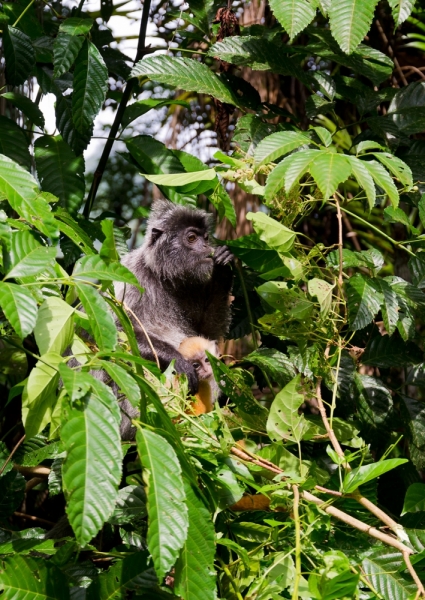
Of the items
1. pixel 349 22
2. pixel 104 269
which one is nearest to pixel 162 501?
pixel 104 269

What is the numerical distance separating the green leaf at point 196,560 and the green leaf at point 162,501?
0.17m

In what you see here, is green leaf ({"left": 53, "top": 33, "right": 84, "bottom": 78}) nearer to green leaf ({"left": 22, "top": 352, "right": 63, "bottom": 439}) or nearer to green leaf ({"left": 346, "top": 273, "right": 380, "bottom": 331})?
green leaf ({"left": 346, "top": 273, "right": 380, "bottom": 331})

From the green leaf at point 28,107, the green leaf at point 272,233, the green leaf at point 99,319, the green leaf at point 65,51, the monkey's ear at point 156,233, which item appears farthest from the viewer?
the monkey's ear at point 156,233

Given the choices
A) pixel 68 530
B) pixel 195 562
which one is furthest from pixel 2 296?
pixel 68 530

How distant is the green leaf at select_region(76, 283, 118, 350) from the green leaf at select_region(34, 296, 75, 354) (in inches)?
3.8

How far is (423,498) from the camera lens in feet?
6.68

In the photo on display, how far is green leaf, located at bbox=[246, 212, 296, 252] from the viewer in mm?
2143

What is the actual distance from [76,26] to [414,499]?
1.95 m

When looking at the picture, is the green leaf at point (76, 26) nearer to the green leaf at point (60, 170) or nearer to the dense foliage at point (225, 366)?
the dense foliage at point (225, 366)

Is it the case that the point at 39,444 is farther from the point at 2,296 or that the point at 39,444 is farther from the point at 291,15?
the point at 291,15

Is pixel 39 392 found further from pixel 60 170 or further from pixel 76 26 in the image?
pixel 76 26

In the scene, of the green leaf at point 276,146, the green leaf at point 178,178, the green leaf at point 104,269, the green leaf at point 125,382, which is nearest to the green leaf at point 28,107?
the green leaf at point 178,178

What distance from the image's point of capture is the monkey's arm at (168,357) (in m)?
3.41

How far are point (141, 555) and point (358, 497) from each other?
1.66 ft
